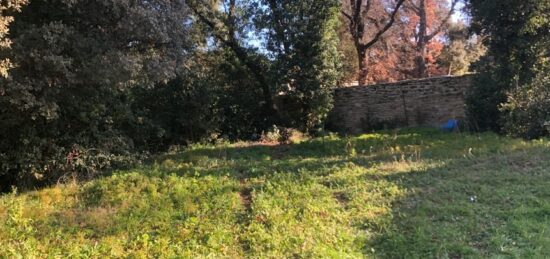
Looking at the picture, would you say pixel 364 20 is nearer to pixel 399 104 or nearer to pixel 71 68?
pixel 399 104

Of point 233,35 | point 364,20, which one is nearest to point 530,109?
point 233,35

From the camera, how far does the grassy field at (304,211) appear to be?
4980mm

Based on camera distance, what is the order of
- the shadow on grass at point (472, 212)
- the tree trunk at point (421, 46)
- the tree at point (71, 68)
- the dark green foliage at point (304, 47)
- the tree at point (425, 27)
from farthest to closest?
the tree at point (425, 27), the tree trunk at point (421, 46), the dark green foliage at point (304, 47), the tree at point (71, 68), the shadow on grass at point (472, 212)

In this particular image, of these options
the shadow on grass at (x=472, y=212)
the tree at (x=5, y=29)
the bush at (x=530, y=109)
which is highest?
the tree at (x=5, y=29)

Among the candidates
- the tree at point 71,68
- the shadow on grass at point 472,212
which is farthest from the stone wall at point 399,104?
the tree at point 71,68

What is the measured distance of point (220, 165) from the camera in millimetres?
9383

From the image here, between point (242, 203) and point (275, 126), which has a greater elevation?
point (275, 126)

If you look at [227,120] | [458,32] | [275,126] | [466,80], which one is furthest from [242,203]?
[458,32]

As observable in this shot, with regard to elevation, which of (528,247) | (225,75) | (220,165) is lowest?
(528,247)

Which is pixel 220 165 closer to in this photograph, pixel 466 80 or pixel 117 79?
pixel 117 79

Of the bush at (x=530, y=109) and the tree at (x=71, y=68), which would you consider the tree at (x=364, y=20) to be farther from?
the tree at (x=71, y=68)

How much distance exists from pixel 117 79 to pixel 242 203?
119 inches

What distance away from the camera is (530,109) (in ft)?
34.8

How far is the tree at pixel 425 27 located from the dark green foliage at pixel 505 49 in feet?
46.5
